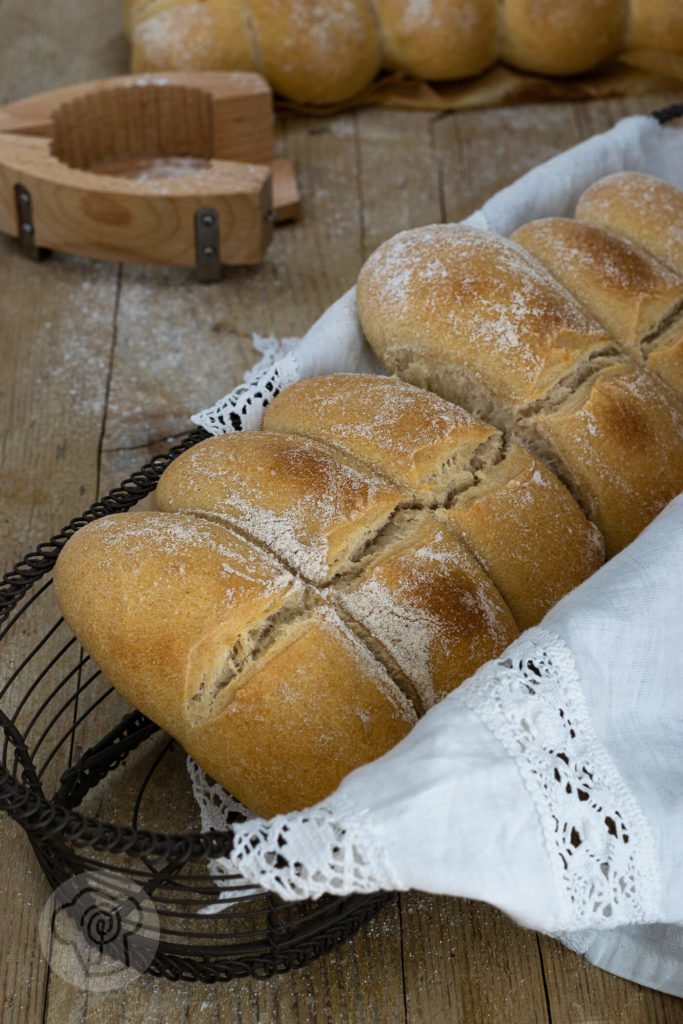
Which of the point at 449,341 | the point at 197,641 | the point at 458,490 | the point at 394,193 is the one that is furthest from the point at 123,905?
the point at 394,193

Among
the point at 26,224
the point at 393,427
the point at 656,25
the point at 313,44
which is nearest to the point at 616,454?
the point at 393,427

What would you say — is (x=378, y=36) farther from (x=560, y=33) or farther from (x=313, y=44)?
(x=560, y=33)

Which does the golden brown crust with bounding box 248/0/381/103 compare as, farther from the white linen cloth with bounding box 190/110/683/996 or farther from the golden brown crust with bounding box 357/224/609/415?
the white linen cloth with bounding box 190/110/683/996

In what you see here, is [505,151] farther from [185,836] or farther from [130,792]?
[185,836]

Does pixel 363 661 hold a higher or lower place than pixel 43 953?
higher

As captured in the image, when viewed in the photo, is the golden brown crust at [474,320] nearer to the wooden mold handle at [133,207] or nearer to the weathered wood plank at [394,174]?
the wooden mold handle at [133,207]

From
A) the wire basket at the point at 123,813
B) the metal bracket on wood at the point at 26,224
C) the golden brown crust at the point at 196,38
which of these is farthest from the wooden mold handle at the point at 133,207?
the wire basket at the point at 123,813
